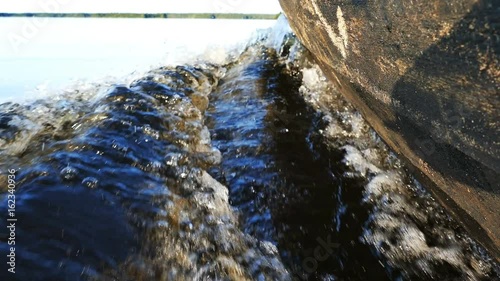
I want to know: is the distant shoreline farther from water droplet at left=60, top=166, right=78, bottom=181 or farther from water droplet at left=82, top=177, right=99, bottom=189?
water droplet at left=82, top=177, right=99, bottom=189

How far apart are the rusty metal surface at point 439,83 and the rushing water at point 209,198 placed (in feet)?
1.60

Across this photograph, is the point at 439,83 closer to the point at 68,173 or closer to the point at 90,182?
the point at 90,182

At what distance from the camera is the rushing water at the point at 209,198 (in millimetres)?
1862

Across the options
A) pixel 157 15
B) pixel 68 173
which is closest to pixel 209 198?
pixel 68 173

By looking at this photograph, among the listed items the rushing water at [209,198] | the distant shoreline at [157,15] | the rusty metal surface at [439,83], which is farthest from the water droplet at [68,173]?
the distant shoreline at [157,15]

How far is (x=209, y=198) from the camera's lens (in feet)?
7.82

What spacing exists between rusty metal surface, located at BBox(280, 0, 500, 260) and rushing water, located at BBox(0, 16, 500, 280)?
0.49 meters

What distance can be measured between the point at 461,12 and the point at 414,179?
6.05 ft

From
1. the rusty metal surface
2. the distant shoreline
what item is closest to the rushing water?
the rusty metal surface

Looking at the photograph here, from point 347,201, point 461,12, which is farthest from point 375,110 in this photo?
point 461,12

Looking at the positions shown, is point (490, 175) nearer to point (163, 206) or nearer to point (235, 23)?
point (163, 206)

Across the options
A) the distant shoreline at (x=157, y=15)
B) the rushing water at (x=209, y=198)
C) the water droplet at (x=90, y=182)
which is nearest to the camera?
the rushing water at (x=209, y=198)

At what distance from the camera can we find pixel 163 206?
218 centimetres

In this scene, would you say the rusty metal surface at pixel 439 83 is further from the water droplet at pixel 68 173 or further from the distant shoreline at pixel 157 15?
the distant shoreline at pixel 157 15
